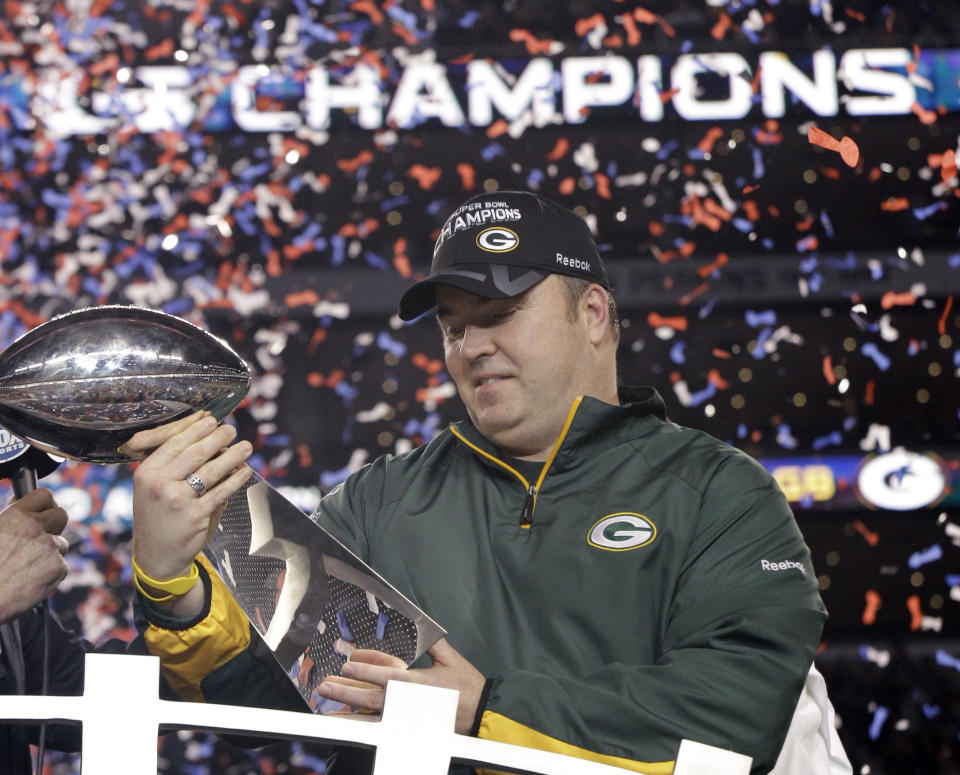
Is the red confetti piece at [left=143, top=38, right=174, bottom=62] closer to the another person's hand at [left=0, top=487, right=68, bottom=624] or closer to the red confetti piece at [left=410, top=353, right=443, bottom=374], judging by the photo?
the red confetti piece at [left=410, top=353, right=443, bottom=374]

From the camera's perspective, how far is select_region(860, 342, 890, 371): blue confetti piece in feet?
15.9

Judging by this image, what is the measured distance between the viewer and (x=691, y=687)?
1.01 metres

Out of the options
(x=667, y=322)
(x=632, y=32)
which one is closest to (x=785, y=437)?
(x=667, y=322)

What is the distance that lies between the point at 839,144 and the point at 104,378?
4596 millimetres

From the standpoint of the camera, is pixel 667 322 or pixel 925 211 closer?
pixel 667 322

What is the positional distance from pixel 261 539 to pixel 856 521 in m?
4.24

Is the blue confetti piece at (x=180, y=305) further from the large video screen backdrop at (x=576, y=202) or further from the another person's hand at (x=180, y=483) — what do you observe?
the another person's hand at (x=180, y=483)

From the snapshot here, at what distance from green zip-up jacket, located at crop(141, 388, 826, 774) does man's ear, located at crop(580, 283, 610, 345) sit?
0.09 m

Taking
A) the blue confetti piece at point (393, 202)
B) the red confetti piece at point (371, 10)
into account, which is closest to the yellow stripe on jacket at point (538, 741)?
the blue confetti piece at point (393, 202)

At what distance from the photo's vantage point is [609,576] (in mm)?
1181

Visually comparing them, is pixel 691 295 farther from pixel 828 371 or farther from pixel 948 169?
pixel 948 169

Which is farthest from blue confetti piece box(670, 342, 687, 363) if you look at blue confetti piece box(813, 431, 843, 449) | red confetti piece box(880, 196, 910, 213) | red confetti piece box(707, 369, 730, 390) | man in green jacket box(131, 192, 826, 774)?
man in green jacket box(131, 192, 826, 774)

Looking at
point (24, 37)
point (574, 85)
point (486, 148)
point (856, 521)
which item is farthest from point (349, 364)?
point (856, 521)

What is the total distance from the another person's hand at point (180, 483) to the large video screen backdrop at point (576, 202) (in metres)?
3.65
